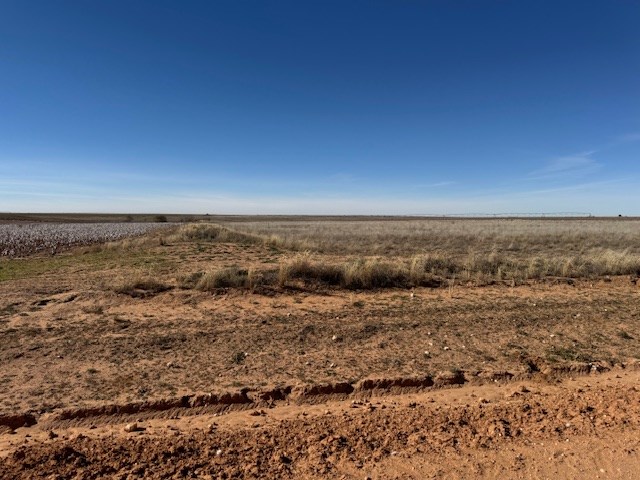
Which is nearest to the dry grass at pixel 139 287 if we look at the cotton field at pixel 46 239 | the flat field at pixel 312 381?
the flat field at pixel 312 381

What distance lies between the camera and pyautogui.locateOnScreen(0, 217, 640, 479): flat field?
384 cm

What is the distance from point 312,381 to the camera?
5.65 meters

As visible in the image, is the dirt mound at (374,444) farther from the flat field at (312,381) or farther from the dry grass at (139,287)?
the dry grass at (139,287)

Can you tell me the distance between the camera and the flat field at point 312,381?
3838 millimetres

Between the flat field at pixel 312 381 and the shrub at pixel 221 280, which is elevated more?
the shrub at pixel 221 280

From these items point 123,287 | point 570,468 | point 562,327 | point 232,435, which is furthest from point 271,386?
point 123,287

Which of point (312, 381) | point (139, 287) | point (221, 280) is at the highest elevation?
point (221, 280)

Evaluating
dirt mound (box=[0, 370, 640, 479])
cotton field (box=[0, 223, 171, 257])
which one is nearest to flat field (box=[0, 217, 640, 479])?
dirt mound (box=[0, 370, 640, 479])

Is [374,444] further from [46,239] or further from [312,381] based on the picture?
[46,239]

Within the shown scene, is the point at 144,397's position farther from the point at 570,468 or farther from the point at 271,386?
the point at 570,468

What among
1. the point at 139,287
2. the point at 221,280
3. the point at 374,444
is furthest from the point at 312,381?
the point at 139,287

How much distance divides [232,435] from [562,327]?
6609 mm

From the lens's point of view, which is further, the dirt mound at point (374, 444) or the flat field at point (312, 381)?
the flat field at point (312, 381)

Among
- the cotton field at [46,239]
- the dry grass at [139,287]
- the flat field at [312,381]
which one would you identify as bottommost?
the cotton field at [46,239]
